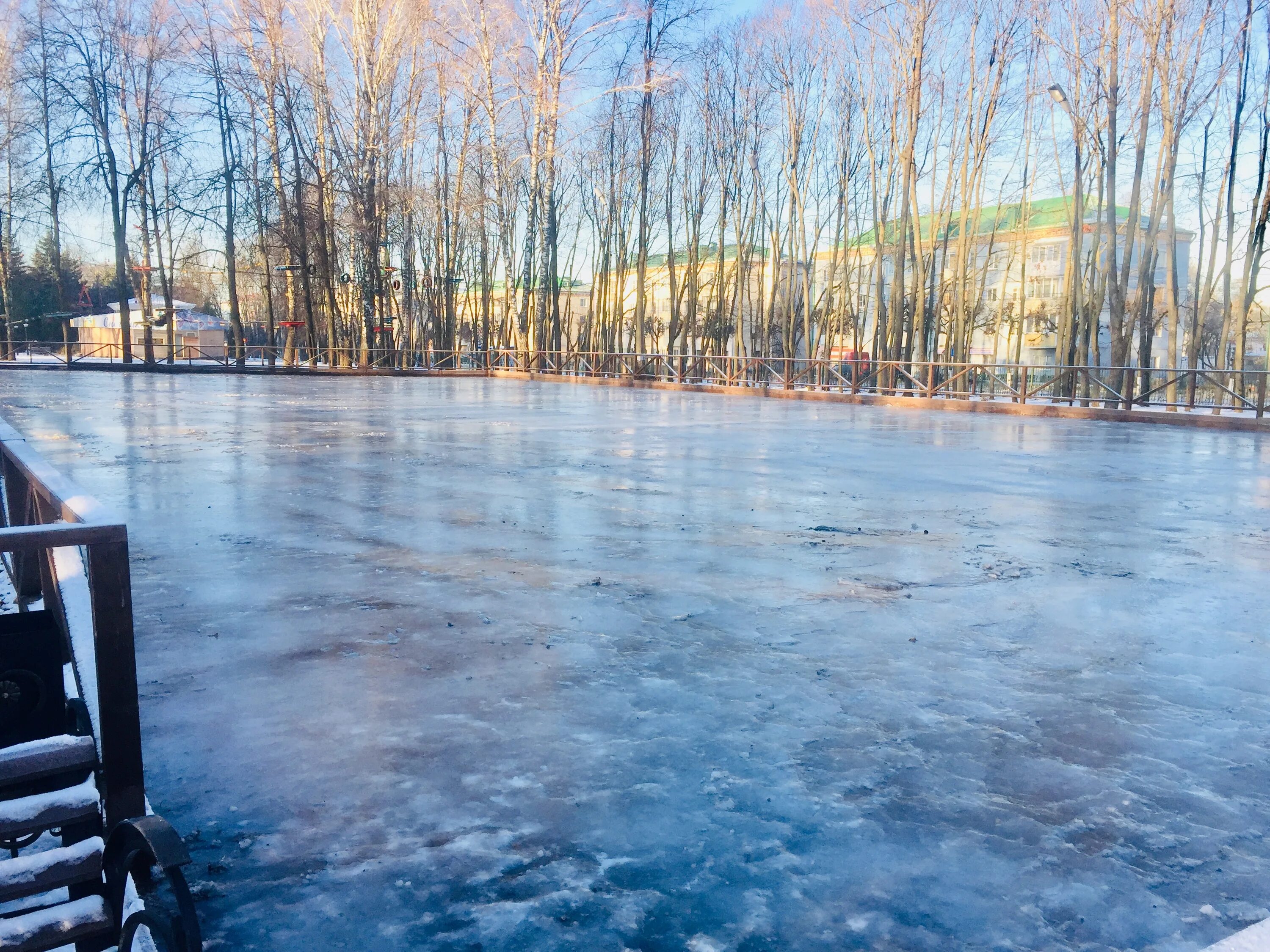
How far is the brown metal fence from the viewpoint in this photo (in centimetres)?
2059

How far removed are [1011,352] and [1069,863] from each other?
51.4 m

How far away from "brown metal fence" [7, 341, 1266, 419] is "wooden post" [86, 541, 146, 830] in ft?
65.9

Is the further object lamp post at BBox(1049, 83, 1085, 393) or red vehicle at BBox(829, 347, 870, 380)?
lamp post at BBox(1049, 83, 1085, 393)

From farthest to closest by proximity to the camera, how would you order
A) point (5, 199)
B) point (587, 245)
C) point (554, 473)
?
point (587, 245) < point (5, 199) < point (554, 473)

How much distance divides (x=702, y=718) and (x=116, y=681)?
1.75 metres

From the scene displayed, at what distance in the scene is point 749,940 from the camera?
2137 mm

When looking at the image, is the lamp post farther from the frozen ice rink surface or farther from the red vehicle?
the frozen ice rink surface

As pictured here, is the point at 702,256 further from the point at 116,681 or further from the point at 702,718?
the point at 116,681

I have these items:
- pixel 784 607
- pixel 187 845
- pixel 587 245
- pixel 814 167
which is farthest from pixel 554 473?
pixel 587 245

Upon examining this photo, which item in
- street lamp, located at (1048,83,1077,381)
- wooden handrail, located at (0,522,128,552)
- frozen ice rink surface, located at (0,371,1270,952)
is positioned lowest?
frozen ice rink surface, located at (0,371,1270,952)

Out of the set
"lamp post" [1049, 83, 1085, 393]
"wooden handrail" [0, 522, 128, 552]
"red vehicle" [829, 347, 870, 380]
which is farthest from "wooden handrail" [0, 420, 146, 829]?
"lamp post" [1049, 83, 1085, 393]

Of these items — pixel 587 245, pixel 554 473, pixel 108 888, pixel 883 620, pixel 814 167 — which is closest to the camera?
pixel 108 888

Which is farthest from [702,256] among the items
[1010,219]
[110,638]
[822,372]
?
[110,638]

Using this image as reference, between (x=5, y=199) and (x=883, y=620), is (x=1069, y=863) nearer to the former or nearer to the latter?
(x=883, y=620)
